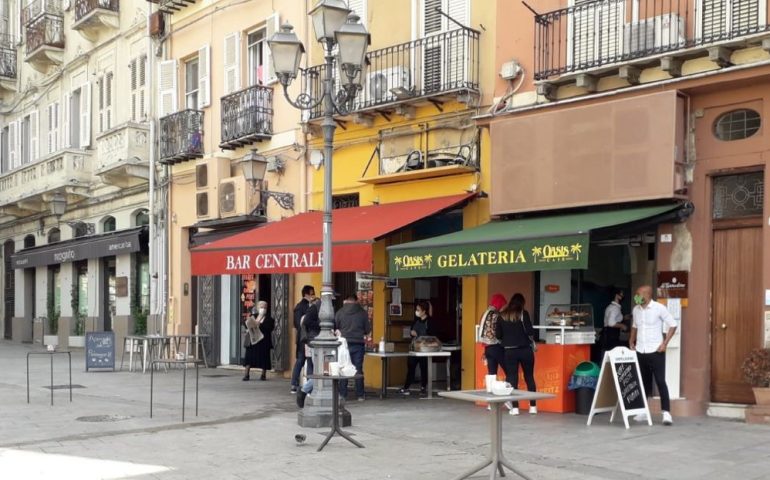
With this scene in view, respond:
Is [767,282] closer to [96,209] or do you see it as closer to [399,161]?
[399,161]

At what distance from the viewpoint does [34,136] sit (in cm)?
3012

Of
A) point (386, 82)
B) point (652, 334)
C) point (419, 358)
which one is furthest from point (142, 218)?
point (652, 334)

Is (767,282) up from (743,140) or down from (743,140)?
down

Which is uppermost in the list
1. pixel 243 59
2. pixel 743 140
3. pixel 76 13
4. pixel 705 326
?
pixel 76 13

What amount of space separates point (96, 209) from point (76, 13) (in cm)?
547

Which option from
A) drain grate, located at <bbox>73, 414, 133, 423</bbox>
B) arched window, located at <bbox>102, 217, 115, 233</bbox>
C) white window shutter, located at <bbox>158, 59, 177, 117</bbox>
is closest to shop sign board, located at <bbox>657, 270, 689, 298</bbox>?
drain grate, located at <bbox>73, 414, 133, 423</bbox>

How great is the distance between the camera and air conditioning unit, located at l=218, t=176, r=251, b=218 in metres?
19.1

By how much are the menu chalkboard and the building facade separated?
48.4ft

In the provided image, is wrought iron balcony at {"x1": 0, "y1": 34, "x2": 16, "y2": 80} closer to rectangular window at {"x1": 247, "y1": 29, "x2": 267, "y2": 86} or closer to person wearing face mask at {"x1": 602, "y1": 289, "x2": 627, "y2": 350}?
rectangular window at {"x1": 247, "y1": 29, "x2": 267, "y2": 86}

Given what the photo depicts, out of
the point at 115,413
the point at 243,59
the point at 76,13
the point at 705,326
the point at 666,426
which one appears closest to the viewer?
the point at 666,426

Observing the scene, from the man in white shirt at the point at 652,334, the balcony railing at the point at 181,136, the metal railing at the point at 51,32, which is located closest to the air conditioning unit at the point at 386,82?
the man in white shirt at the point at 652,334

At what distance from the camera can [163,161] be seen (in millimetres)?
22000

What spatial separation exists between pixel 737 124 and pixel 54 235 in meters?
23.3

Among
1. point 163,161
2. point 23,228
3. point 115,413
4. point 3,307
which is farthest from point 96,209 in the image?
point 115,413
